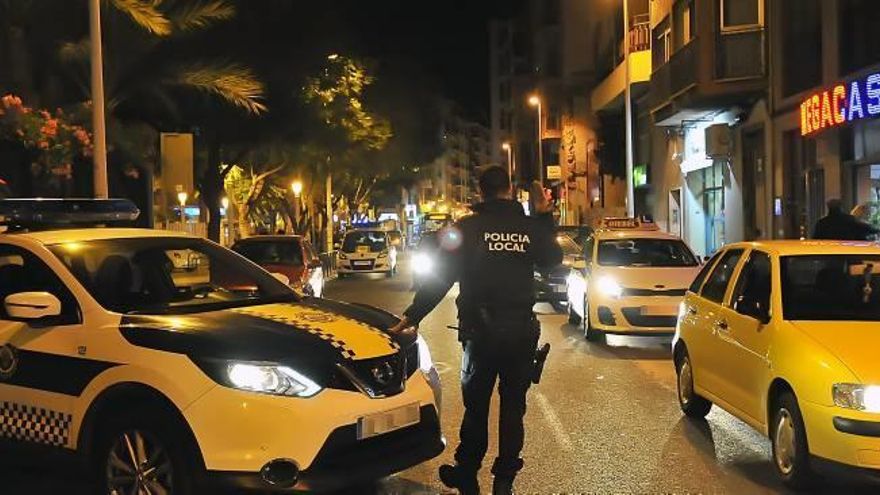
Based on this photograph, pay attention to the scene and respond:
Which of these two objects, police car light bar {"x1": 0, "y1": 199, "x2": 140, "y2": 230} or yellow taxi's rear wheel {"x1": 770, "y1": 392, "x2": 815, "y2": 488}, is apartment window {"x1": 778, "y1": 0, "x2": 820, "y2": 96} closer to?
yellow taxi's rear wheel {"x1": 770, "y1": 392, "x2": 815, "y2": 488}

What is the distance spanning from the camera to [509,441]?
525cm

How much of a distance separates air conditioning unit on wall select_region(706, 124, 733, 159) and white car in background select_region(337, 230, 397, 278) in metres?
11.4

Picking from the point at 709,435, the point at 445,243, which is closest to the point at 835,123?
the point at 709,435

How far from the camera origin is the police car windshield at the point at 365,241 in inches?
1201

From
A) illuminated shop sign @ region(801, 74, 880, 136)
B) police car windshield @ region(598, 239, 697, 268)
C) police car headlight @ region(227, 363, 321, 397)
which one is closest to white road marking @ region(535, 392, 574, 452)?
police car headlight @ region(227, 363, 321, 397)

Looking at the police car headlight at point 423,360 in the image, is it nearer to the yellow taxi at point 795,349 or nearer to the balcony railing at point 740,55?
the yellow taxi at point 795,349

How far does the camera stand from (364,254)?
3033 centimetres

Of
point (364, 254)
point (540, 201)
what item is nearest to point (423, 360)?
point (540, 201)

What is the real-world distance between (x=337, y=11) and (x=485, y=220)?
20950mm

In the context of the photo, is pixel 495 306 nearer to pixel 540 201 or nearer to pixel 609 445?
pixel 540 201

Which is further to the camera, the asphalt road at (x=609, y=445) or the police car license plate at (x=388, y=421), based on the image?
the asphalt road at (x=609, y=445)

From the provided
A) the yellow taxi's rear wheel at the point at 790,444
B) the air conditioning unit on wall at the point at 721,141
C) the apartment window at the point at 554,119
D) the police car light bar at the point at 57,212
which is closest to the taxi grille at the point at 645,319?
the yellow taxi's rear wheel at the point at 790,444

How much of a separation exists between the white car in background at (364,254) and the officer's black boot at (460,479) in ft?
82.2

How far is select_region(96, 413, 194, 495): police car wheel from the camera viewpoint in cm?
467
